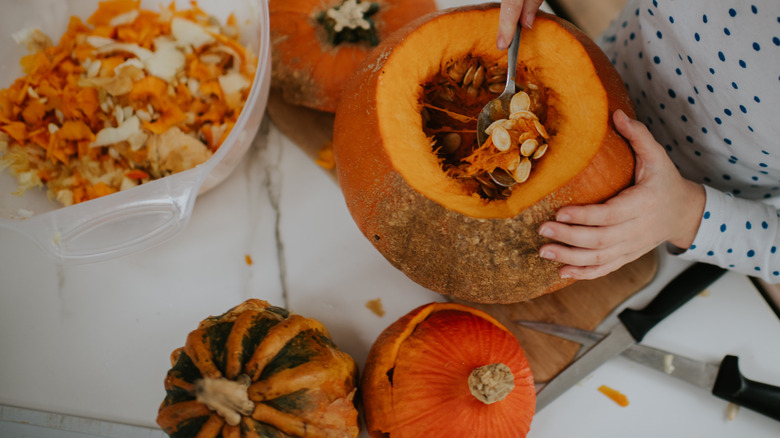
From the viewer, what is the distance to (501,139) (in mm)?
553

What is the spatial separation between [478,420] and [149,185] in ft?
1.59

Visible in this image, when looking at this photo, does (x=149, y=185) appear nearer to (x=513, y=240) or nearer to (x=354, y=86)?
(x=354, y=86)

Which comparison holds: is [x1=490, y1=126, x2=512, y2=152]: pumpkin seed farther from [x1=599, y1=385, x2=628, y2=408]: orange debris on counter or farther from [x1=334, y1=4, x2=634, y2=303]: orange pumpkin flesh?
[x1=599, y1=385, x2=628, y2=408]: orange debris on counter

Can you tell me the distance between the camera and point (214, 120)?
758 millimetres

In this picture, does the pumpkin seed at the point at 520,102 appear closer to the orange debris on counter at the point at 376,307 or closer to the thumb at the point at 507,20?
the thumb at the point at 507,20

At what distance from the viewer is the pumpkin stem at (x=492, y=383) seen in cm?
55

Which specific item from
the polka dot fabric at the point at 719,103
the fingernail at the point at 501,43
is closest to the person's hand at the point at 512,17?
the fingernail at the point at 501,43

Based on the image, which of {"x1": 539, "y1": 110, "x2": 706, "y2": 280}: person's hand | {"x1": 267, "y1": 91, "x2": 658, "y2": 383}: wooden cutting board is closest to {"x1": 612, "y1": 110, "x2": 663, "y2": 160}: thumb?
{"x1": 539, "y1": 110, "x2": 706, "y2": 280}: person's hand

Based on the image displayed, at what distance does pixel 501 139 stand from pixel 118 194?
46 cm

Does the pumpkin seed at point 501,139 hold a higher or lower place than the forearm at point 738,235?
higher

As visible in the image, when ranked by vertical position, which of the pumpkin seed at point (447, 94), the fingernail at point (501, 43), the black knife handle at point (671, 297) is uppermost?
the fingernail at point (501, 43)

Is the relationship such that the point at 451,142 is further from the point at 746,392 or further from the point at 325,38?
the point at 746,392

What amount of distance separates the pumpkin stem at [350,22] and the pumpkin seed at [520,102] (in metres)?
0.29

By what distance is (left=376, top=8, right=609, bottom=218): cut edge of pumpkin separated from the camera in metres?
0.53
